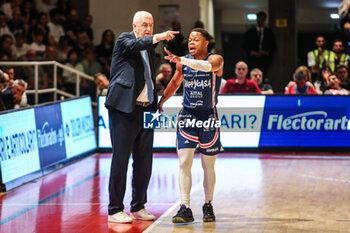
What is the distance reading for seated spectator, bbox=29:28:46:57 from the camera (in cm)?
1623

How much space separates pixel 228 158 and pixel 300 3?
8.01 m

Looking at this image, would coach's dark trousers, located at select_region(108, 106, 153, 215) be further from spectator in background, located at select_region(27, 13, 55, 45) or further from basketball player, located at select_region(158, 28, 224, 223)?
spectator in background, located at select_region(27, 13, 55, 45)

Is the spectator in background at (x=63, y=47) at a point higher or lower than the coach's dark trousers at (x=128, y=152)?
higher

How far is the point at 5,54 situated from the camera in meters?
15.2

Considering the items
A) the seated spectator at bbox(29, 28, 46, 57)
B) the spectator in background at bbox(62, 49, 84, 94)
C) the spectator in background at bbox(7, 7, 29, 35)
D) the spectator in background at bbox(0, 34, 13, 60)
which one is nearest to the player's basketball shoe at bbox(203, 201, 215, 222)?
the spectator in background at bbox(62, 49, 84, 94)

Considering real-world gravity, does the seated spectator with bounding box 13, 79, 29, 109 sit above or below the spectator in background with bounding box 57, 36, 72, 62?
below

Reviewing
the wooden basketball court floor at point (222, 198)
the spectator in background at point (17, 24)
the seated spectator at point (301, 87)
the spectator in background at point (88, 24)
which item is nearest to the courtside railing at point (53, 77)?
the wooden basketball court floor at point (222, 198)

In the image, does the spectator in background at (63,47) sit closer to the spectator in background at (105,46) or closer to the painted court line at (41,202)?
the spectator in background at (105,46)

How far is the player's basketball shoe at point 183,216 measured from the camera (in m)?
7.81

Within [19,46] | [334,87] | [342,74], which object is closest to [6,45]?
[19,46]

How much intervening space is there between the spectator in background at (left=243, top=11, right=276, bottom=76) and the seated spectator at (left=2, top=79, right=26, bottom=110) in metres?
6.77

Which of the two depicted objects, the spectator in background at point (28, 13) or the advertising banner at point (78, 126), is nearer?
the advertising banner at point (78, 126)

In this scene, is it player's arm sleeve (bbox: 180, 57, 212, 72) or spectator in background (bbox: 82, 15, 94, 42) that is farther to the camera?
spectator in background (bbox: 82, 15, 94, 42)

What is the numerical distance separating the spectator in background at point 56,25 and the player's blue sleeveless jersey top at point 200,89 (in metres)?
9.85
